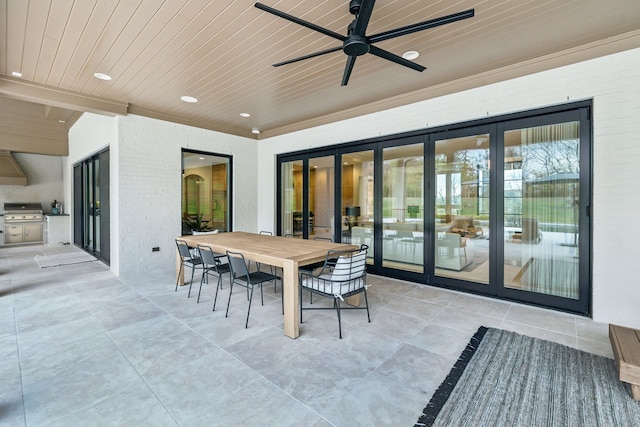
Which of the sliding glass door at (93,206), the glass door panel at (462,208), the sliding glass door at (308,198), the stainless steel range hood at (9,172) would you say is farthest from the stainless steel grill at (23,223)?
the glass door panel at (462,208)

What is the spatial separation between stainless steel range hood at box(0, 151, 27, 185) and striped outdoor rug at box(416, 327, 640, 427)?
10.8 metres

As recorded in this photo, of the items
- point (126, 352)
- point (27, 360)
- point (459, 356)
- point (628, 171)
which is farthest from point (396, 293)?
point (27, 360)

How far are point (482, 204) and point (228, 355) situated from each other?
343cm

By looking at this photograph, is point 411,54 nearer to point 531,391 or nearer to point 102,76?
point 531,391

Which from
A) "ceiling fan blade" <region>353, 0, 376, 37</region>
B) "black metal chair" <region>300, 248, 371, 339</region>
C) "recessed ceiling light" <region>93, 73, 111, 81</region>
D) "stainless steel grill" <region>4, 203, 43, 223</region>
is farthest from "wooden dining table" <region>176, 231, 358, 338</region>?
"stainless steel grill" <region>4, 203, 43, 223</region>

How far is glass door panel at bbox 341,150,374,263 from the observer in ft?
16.4

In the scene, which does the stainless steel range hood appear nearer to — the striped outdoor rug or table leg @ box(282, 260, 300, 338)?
table leg @ box(282, 260, 300, 338)

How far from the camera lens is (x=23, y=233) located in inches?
320

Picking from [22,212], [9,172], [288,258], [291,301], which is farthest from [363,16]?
[22,212]

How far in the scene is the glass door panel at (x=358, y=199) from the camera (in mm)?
5004

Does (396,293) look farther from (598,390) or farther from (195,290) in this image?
(195,290)

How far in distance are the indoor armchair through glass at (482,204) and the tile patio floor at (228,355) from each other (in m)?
0.40

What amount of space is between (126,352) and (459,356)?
2.70 meters

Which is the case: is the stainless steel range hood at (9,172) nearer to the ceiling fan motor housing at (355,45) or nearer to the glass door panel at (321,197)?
the glass door panel at (321,197)
